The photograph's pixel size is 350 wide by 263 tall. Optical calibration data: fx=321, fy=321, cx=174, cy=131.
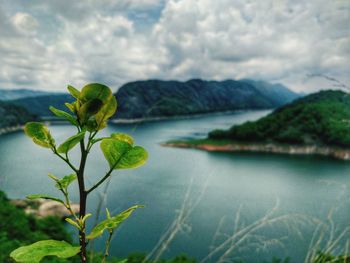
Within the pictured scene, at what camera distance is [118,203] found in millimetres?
24438

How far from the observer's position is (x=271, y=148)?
5241 centimetres

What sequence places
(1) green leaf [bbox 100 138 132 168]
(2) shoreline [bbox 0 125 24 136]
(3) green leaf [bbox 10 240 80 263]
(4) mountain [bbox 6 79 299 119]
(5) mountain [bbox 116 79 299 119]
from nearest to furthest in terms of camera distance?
1. (3) green leaf [bbox 10 240 80 263]
2. (1) green leaf [bbox 100 138 132 168]
3. (2) shoreline [bbox 0 125 24 136]
4. (5) mountain [bbox 116 79 299 119]
5. (4) mountain [bbox 6 79 299 119]

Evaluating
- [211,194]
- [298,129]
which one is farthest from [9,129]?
[211,194]

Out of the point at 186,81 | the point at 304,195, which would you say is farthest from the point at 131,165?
the point at 186,81

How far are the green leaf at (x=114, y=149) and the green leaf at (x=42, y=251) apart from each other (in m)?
0.19

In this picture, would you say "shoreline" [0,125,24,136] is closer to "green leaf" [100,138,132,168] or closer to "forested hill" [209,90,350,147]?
"forested hill" [209,90,350,147]

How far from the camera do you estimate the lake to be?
17.6m

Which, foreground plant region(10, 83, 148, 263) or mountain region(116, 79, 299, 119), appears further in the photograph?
mountain region(116, 79, 299, 119)

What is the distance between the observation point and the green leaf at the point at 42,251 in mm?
566

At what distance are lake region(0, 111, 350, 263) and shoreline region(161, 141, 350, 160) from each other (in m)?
3.25

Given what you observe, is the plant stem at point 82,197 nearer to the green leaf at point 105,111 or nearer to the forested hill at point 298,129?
the green leaf at point 105,111

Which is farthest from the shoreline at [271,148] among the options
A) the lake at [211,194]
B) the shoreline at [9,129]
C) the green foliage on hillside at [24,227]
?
the shoreline at [9,129]

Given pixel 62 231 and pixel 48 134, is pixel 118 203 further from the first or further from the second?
pixel 48 134

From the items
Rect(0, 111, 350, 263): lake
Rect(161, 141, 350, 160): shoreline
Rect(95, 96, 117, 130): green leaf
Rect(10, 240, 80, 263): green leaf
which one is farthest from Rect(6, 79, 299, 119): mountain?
Rect(10, 240, 80, 263): green leaf
